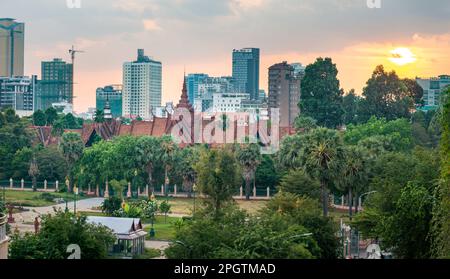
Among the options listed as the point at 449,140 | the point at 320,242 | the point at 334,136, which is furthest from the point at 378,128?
the point at 449,140

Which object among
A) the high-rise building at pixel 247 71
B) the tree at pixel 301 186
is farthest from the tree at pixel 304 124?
the high-rise building at pixel 247 71

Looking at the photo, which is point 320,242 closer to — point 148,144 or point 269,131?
point 148,144

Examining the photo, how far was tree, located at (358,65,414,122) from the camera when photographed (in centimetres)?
9850

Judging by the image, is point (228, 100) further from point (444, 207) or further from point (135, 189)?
point (444, 207)

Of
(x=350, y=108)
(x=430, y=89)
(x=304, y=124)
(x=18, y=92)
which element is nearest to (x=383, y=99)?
(x=350, y=108)

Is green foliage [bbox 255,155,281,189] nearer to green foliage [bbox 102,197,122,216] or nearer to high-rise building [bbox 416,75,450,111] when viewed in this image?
green foliage [bbox 102,197,122,216]

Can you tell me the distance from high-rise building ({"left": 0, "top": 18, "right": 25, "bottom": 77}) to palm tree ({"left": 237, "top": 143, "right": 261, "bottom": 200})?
6765cm

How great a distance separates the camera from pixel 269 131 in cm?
8781

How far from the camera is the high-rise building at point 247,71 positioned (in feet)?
473

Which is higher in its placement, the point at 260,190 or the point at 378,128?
the point at 378,128

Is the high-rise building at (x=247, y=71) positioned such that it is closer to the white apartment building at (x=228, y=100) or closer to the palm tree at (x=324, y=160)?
the white apartment building at (x=228, y=100)
